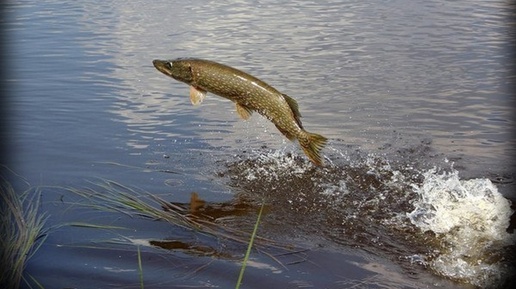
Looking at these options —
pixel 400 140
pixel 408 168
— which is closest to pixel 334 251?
pixel 408 168

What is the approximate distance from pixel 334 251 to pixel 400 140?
2.45 meters

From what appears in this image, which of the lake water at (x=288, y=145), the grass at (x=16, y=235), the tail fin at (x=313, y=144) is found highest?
the tail fin at (x=313, y=144)

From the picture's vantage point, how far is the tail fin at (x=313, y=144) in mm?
5656

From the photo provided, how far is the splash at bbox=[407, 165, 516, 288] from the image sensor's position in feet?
15.9

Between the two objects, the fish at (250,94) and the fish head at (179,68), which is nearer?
the fish at (250,94)

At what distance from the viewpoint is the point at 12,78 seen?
9.73 metres

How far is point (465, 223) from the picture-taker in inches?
217

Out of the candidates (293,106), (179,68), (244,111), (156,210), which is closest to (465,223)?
(293,106)

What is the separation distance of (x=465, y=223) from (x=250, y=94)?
153 cm

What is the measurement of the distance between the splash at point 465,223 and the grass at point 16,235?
7.05 feet

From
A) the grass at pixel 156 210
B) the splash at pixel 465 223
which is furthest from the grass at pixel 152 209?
the splash at pixel 465 223

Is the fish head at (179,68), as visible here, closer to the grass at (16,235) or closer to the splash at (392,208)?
the splash at (392,208)

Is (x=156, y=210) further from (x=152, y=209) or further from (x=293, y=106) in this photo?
(x=293, y=106)

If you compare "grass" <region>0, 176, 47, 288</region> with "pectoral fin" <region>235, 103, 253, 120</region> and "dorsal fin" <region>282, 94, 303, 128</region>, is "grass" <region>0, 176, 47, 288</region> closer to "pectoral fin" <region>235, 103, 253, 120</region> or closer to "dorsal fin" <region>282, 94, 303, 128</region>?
"pectoral fin" <region>235, 103, 253, 120</region>
